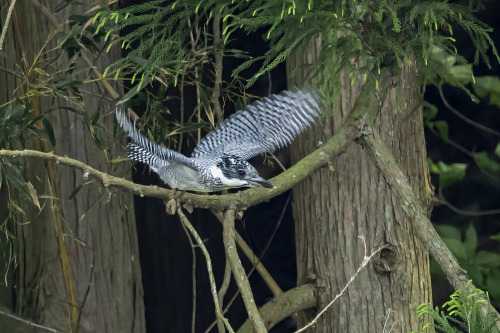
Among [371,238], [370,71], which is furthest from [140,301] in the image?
[370,71]

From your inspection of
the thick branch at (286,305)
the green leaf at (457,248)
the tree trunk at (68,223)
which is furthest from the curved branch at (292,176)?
the green leaf at (457,248)

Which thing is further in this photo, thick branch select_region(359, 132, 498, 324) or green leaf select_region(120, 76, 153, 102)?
thick branch select_region(359, 132, 498, 324)

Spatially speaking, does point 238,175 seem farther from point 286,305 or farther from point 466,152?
point 466,152

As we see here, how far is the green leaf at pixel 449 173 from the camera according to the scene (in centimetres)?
272

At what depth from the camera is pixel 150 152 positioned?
1804 millimetres

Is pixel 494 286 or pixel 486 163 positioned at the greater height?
pixel 486 163

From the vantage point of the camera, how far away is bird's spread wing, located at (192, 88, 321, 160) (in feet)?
6.40

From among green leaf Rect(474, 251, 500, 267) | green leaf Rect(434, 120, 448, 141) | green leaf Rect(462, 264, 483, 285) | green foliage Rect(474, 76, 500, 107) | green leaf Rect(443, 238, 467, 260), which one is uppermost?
green foliage Rect(474, 76, 500, 107)

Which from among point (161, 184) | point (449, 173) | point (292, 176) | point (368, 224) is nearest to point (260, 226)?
point (161, 184)

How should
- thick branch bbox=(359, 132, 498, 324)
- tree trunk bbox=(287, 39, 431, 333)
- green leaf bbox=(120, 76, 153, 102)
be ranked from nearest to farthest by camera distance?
green leaf bbox=(120, 76, 153, 102), thick branch bbox=(359, 132, 498, 324), tree trunk bbox=(287, 39, 431, 333)

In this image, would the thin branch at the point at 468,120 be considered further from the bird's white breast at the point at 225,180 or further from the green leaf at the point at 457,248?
the bird's white breast at the point at 225,180

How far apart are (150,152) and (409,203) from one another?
Result: 617mm

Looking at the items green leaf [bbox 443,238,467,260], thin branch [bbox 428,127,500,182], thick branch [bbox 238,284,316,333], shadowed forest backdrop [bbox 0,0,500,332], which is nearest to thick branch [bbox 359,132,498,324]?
shadowed forest backdrop [bbox 0,0,500,332]

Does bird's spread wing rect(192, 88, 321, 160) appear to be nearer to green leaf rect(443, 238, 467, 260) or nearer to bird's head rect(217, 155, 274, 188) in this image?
bird's head rect(217, 155, 274, 188)
